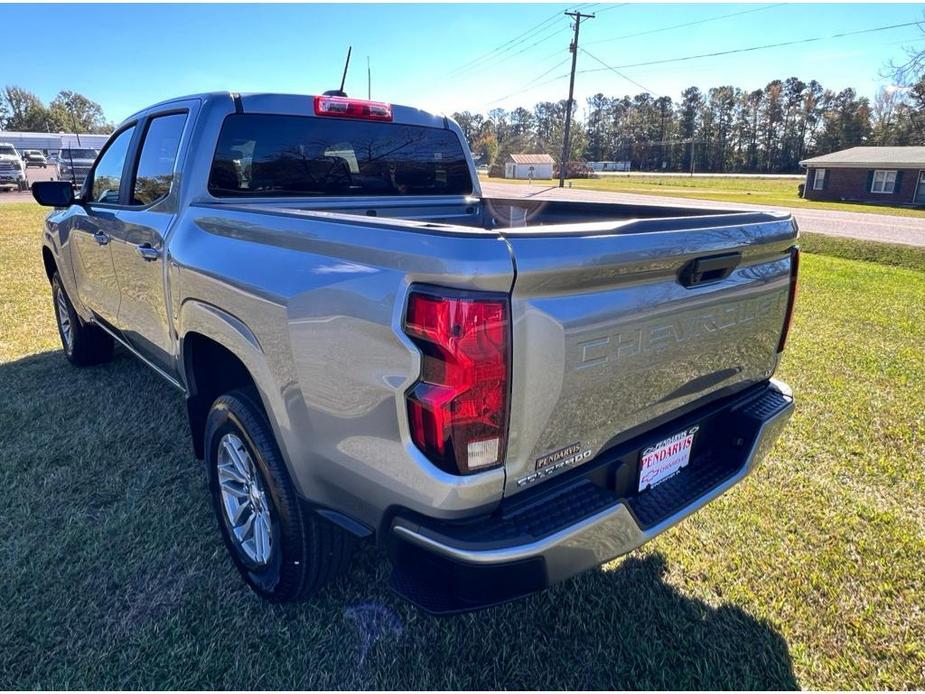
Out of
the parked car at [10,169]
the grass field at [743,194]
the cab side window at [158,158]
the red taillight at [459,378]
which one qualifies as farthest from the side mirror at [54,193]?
the parked car at [10,169]

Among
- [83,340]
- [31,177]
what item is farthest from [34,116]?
[83,340]

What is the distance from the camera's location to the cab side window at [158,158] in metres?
3.07

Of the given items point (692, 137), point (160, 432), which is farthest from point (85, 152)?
point (692, 137)

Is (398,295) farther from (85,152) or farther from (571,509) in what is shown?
(85,152)

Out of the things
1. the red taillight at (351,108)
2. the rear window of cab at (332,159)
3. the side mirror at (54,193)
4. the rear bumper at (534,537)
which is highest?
the red taillight at (351,108)

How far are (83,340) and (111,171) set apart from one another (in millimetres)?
1630

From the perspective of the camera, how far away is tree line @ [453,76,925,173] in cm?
6231

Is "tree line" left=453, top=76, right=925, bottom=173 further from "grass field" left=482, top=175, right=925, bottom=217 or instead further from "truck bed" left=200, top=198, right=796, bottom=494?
"truck bed" left=200, top=198, right=796, bottom=494

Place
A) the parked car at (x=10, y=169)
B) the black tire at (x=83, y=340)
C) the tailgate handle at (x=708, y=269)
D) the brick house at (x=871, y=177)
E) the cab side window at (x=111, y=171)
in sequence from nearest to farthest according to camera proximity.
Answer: the tailgate handle at (x=708, y=269), the cab side window at (x=111, y=171), the black tire at (x=83, y=340), the parked car at (x=10, y=169), the brick house at (x=871, y=177)

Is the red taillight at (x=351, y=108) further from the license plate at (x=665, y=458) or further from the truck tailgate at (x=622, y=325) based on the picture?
the license plate at (x=665, y=458)

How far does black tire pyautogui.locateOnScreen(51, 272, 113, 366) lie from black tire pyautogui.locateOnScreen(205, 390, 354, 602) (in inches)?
121

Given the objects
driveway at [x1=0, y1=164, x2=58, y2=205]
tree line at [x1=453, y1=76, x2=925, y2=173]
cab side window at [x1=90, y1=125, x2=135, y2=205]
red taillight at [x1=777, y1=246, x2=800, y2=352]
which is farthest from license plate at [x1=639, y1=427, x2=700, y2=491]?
tree line at [x1=453, y1=76, x2=925, y2=173]

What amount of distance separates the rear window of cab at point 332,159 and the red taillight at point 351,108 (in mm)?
40

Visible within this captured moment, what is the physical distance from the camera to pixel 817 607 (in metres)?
2.51
